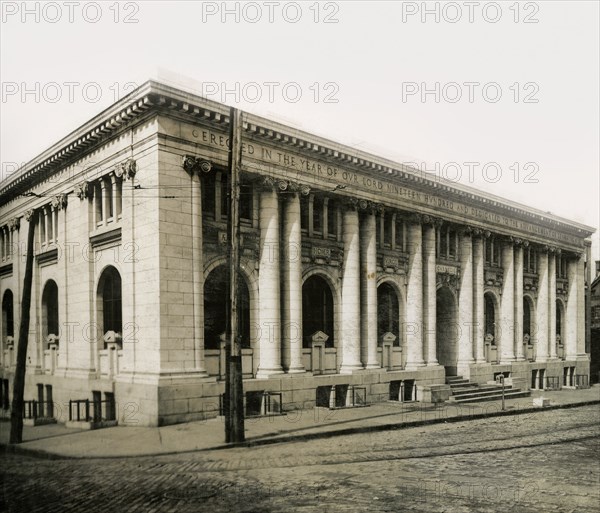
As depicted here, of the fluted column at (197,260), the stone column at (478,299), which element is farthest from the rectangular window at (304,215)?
the stone column at (478,299)

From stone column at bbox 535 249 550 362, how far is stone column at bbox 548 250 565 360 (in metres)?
0.54

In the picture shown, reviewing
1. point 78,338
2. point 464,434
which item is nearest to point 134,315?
point 78,338

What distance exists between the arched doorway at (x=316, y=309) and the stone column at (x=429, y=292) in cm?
623

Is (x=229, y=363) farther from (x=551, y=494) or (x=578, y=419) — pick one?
(x=578, y=419)

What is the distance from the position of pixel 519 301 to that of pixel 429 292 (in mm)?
9502

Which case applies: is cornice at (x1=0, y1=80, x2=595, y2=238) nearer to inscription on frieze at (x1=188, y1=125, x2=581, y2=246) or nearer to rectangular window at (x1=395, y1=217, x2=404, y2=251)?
inscription on frieze at (x1=188, y1=125, x2=581, y2=246)

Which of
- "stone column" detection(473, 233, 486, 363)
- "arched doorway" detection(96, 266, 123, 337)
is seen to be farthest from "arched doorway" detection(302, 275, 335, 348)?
"stone column" detection(473, 233, 486, 363)

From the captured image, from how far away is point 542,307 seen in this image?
38.6 m

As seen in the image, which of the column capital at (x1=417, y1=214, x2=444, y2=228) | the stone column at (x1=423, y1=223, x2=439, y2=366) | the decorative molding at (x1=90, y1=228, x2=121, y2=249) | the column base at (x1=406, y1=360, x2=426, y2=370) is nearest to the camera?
the decorative molding at (x1=90, y1=228, x2=121, y2=249)

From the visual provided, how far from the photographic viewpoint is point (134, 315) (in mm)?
19672

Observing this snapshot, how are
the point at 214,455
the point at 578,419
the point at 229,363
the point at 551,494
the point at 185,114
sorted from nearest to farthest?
the point at 551,494
the point at 214,455
the point at 229,363
the point at 185,114
the point at 578,419

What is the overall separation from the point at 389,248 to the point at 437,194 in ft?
14.7

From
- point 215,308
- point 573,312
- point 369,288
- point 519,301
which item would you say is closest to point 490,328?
point 519,301

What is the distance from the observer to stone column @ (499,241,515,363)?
34656mm
